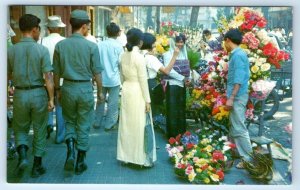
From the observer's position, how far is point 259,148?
310 inches

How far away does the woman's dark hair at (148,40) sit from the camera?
7.74 metres

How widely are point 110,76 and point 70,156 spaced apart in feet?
3.22

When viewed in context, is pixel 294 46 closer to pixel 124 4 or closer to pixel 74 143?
pixel 124 4

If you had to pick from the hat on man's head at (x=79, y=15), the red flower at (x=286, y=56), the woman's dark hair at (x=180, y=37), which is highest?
the hat on man's head at (x=79, y=15)

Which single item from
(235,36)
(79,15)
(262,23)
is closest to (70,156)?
(79,15)

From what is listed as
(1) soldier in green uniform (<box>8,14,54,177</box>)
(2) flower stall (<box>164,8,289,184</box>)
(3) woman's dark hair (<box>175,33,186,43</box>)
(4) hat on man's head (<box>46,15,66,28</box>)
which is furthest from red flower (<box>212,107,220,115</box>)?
(4) hat on man's head (<box>46,15,66,28</box>)

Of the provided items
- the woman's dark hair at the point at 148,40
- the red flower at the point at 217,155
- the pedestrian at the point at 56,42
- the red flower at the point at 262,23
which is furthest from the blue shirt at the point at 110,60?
the red flower at the point at 262,23

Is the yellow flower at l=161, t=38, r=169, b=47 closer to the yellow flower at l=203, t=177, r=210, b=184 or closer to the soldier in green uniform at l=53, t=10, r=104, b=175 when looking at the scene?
the soldier in green uniform at l=53, t=10, r=104, b=175

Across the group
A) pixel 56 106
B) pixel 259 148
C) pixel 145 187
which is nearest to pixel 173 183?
pixel 145 187

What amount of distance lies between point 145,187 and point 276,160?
57.6 inches

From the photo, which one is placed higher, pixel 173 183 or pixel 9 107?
pixel 9 107

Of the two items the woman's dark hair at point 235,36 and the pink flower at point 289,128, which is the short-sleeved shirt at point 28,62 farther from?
the pink flower at point 289,128

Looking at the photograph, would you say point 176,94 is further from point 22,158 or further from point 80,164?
point 22,158

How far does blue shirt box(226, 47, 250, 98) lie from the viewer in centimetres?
761
